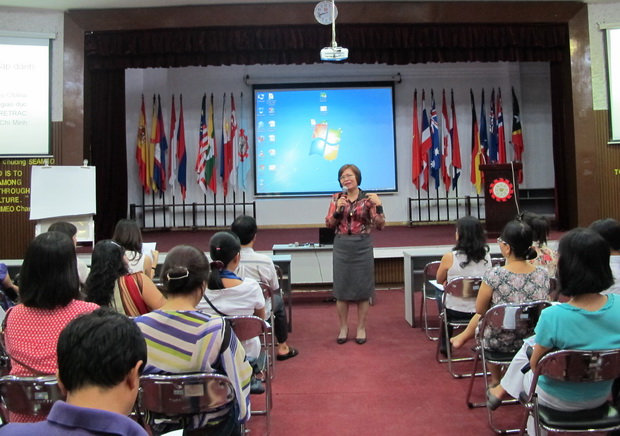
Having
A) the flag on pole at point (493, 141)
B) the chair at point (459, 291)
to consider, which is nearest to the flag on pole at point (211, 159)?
the flag on pole at point (493, 141)

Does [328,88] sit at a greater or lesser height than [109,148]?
greater

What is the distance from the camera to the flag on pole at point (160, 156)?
353 inches

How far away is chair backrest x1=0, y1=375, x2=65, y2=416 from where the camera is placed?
147cm

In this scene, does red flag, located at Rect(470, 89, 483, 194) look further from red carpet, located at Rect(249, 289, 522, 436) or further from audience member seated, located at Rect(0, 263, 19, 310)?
audience member seated, located at Rect(0, 263, 19, 310)

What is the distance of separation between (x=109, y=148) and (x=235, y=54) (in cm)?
269

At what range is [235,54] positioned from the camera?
6.58 meters

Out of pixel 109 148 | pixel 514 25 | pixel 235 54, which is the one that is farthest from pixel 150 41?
pixel 514 25

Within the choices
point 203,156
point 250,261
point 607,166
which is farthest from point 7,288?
point 607,166

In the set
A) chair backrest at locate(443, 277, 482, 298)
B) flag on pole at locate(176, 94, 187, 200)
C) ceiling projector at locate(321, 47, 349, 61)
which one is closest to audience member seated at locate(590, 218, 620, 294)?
chair backrest at locate(443, 277, 482, 298)

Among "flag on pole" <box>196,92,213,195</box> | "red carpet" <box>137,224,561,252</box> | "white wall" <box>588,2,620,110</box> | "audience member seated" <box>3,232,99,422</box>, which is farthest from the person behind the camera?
"flag on pole" <box>196,92,213,195</box>

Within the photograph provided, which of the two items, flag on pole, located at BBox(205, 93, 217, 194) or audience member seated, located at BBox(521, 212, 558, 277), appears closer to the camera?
audience member seated, located at BBox(521, 212, 558, 277)

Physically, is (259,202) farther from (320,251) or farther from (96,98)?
(320,251)

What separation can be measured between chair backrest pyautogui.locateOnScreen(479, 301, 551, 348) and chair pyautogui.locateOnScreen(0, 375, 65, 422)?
1.71 m

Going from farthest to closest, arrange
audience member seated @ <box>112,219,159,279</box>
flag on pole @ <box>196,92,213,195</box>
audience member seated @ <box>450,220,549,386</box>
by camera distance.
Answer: flag on pole @ <box>196,92,213,195</box> < audience member seated @ <box>112,219,159,279</box> < audience member seated @ <box>450,220,549,386</box>
